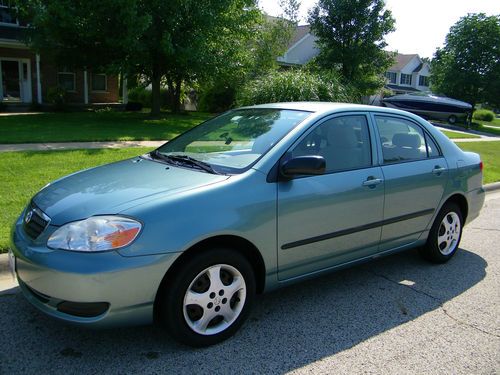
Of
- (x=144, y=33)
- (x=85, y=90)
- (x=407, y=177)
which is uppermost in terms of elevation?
(x=144, y=33)

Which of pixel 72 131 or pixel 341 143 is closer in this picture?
pixel 341 143

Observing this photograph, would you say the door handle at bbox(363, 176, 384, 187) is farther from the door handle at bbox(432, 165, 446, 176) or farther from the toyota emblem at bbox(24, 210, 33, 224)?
the toyota emblem at bbox(24, 210, 33, 224)

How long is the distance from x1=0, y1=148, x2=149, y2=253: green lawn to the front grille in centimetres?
119

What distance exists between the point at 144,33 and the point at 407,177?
1368 centimetres

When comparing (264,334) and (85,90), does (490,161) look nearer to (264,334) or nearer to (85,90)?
(264,334)

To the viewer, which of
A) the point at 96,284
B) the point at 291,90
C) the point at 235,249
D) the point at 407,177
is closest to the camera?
the point at 96,284

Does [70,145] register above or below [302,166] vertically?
below

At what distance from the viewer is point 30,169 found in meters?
7.28

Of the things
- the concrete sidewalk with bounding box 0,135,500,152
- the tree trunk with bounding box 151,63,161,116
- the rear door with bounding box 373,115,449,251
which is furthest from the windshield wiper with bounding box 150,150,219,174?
the tree trunk with bounding box 151,63,161,116

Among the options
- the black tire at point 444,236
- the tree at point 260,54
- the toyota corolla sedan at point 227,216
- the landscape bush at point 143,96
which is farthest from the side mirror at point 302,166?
the landscape bush at point 143,96

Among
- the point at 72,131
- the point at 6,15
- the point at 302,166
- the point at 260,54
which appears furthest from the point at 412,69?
the point at 302,166

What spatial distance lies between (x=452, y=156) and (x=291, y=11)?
23.1 m

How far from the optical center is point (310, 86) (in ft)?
49.1

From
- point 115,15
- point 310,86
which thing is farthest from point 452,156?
point 115,15
